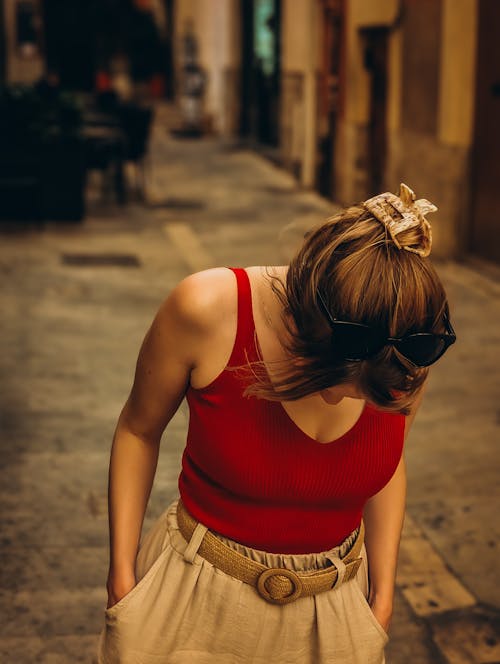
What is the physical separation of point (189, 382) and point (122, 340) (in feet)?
17.4

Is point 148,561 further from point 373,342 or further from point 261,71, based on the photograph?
point 261,71

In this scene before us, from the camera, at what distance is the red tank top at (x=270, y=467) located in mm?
1688

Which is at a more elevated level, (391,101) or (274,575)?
(391,101)

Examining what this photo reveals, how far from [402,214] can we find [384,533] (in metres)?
0.68

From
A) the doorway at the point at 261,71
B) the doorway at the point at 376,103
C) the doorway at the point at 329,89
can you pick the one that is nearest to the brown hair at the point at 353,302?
the doorway at the point at 376,103

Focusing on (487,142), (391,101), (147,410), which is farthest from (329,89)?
(147,410)

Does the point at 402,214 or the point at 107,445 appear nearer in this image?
the point at 402,214

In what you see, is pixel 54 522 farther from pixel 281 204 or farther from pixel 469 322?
pixel 281 204

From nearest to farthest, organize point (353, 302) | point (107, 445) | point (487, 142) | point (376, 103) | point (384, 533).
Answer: point (353, 302) < point (384, 533) < point (107, 445) < point (487, 142) < point (376, 103)

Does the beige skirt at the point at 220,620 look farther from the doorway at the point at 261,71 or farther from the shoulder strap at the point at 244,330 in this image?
the doorway at the point at 261,71

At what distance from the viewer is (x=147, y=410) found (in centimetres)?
183

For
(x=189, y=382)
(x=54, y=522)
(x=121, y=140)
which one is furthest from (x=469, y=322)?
(x=121, y=140)

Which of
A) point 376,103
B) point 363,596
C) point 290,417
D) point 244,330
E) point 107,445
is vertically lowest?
point 107,445

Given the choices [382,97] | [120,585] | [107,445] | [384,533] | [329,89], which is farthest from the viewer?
[329,89]
